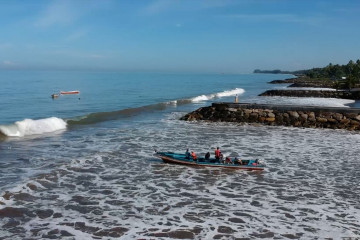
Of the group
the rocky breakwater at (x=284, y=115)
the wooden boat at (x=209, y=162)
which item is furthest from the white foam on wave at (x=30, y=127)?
the wooden boat at (x=209, y=162)

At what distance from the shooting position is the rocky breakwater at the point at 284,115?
30484 millimetres

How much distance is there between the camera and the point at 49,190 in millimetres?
13484

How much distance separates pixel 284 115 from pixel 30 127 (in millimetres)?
20401

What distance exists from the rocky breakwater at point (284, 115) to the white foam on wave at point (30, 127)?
11596 mm

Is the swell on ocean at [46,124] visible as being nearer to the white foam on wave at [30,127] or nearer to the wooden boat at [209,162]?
the white foam on wave at [30,127]

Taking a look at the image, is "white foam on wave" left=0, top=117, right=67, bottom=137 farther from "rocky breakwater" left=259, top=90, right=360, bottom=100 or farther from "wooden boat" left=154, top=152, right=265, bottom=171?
"rocky breakwater" left=259, top=90, right=360, bottom=100

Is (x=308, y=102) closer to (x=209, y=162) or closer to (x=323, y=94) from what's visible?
(x=323, y=94)

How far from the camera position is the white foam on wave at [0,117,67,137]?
2725 centimetres

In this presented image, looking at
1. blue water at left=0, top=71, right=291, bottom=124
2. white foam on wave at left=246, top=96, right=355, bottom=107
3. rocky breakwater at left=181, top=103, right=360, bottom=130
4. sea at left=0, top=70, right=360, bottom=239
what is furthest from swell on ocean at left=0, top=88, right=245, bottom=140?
white foam on wave at left=246, top=96, right=355, bottom=107

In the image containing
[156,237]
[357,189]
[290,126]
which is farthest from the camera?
[290,126]

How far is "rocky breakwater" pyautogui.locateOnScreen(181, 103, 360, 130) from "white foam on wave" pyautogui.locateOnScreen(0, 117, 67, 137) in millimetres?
11596

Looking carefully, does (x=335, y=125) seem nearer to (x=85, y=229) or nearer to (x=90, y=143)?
(x=90, y=143)

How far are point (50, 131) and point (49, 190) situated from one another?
52.8 ft

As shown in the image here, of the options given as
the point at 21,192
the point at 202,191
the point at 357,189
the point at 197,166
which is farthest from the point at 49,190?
the point at 357,189
